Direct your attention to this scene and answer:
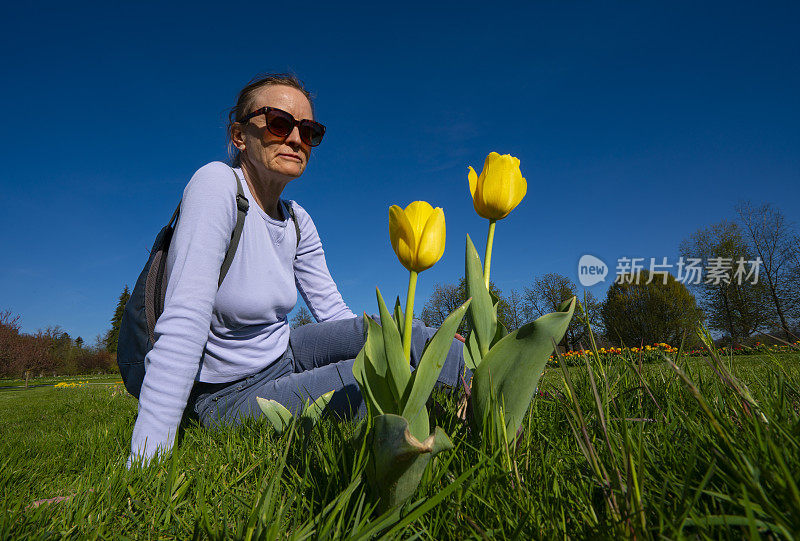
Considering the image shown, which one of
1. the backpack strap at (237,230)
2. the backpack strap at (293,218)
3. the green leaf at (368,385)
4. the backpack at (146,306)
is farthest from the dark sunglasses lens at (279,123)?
the green leaf at (368,385)

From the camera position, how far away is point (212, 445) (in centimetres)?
166

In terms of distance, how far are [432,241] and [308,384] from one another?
1.64 metres

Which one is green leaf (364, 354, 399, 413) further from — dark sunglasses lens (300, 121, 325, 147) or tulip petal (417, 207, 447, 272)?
dark sunglasses lens (300, 121, 325, 147)

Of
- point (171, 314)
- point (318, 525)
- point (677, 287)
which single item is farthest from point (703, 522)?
point (677, 287)

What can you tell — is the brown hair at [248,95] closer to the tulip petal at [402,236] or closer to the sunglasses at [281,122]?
the sunglasses at [281,122]

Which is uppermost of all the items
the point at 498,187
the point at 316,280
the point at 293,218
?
the point at 293,218

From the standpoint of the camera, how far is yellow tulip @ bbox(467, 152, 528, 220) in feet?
3.70

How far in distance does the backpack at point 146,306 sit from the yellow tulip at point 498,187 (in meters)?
1.43

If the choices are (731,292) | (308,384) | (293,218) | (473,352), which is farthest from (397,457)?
(731,292)

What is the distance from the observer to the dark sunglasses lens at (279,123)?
2.37 meters

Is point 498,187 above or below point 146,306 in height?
above

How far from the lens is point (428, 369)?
2.94 ft

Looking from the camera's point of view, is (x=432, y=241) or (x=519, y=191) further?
(x=519, y=191)

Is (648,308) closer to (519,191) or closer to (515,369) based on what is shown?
(519,191)
